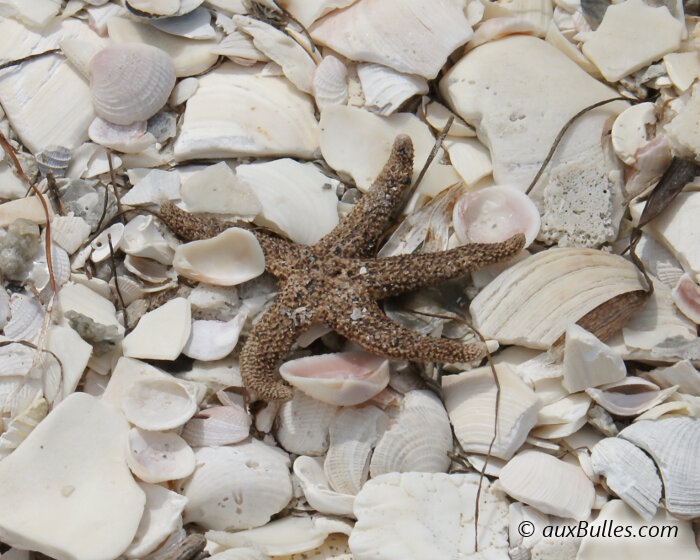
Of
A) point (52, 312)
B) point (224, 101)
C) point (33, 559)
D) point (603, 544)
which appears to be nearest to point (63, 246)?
point (52, 312)

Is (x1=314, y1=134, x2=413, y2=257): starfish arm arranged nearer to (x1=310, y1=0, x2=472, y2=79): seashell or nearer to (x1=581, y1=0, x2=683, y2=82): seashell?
(x1=310, y1=0, x2=472, y2=79): seashell

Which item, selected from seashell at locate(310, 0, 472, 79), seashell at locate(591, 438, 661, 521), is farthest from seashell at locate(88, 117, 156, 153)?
seashell at locate(591, 438, 661, 521)

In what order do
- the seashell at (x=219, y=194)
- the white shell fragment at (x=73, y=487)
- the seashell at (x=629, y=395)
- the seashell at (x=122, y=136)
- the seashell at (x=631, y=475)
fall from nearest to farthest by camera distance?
1. the white shell fragment at (x=73, y=487)
2. the seashell at (x=631, y=475)
3. the seashell at (x=629, y=395)
4. the seashell at (x=219, y=194)
5. the seashell at (x=122, y=136)

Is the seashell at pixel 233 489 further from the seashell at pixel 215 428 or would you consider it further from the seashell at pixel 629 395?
the seashell at pixel 629 395

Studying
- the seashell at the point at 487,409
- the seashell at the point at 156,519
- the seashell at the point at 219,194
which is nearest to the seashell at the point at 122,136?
the seashell at the point at 219,194

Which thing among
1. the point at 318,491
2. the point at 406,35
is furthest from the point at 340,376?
the point at 406,35

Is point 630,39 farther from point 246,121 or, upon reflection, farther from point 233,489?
point 233,489

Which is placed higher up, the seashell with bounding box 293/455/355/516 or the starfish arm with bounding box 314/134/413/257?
the starfish arm with bounding box 314/134/413/257
